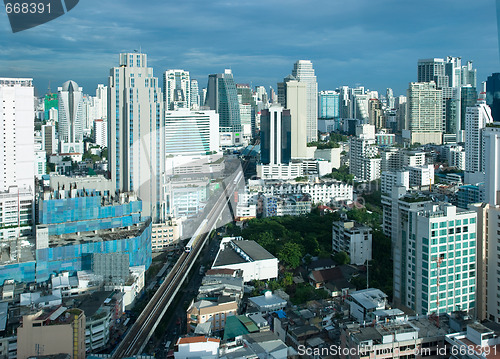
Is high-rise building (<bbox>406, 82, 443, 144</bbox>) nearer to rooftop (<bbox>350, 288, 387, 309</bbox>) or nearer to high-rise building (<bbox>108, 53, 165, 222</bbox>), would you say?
high-rise building (<bbox>108, 53, 165, 222</bbox>)

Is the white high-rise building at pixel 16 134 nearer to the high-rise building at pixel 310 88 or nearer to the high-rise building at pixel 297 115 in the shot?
the high-rise building at pixel 297 115

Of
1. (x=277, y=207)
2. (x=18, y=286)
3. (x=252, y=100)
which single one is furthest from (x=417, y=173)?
(x=252, y=100)

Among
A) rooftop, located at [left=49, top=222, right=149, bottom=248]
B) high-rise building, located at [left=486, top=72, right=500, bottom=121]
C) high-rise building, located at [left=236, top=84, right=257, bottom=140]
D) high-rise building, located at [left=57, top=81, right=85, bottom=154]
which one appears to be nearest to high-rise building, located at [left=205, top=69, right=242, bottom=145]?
high-rise building, located at [left=236, top=84, right=257, bottom=140]

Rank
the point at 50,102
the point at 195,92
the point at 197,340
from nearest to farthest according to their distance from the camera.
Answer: the point at 197,340 < the point at 50,102 < the point at 195,92

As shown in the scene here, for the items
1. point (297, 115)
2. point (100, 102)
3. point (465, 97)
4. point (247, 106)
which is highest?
point (100, 102)

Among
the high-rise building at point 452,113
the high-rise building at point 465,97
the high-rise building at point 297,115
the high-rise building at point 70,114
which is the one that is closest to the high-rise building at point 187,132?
the high-rise building at point 297,115

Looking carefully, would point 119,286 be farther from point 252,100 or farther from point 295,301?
point 252,100

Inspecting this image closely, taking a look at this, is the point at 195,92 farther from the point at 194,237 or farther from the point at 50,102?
the point at 194,237

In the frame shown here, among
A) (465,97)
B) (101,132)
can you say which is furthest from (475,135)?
(101,132)
